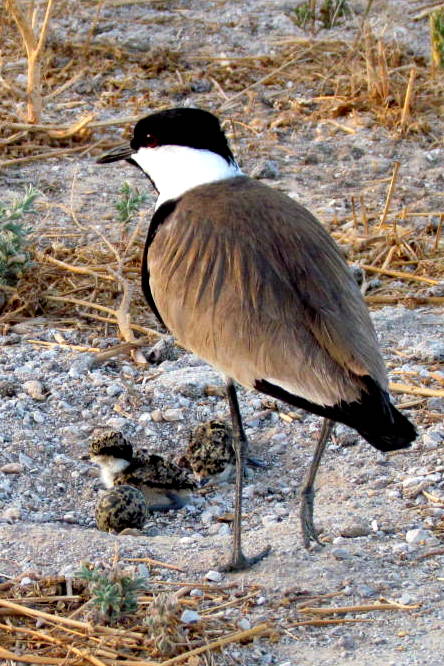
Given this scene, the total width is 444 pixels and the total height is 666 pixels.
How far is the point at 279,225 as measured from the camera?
3.62 meters

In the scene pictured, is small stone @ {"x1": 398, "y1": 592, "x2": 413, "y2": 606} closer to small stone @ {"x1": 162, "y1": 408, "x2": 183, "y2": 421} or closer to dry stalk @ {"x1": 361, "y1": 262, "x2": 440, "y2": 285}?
small stone @ {"x1": 162, "y1": 408, "x2": 183, "y2": 421}

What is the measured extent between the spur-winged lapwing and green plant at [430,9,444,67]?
391cm

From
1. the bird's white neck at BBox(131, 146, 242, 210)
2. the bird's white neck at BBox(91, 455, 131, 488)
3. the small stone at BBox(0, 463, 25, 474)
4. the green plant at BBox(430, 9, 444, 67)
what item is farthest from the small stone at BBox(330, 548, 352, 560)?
the green plant at BBox(430, 9, 444, 67)

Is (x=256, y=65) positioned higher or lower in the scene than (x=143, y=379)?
higher

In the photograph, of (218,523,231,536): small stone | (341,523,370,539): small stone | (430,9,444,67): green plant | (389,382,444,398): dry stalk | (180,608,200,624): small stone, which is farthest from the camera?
(430,9,444,67): green plant

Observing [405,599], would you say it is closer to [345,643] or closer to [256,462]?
[345,643]

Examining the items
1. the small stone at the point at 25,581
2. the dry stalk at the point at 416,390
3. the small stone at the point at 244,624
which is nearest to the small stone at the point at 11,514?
the small stone at the point at 25,581

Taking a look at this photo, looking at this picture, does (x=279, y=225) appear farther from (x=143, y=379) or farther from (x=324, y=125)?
(x=324, y=125)

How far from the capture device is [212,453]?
160 inches

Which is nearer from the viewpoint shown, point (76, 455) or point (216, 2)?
point (76, 455)

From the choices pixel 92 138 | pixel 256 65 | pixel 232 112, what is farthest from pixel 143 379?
pixel 256 65

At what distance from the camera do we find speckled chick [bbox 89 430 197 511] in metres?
3.90

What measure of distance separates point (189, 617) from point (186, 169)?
5.07 feet

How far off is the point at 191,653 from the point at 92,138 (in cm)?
454
